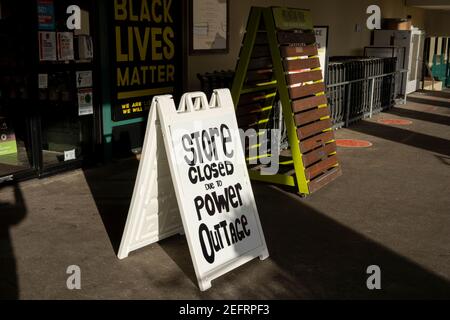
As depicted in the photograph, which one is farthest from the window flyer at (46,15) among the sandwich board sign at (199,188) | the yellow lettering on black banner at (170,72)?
the sandwich board sign at (199,188)

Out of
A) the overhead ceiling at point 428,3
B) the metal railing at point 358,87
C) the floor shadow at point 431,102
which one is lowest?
the floor shadow at point 431,102

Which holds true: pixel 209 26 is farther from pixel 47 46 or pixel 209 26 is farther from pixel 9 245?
pixel 9 245

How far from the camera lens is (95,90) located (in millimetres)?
6309

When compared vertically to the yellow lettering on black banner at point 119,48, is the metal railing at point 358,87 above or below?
below

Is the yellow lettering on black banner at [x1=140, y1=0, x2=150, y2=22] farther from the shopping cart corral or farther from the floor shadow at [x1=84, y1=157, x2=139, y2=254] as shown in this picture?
the shopping cart corral

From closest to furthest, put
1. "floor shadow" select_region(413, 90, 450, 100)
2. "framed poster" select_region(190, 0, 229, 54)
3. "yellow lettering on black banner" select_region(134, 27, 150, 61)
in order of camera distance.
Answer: "yellow lettering on black banner" select_region(134, 27, 150, 61)
"framed poster" select_region(190, 0, 229, 54)
"floor shadow" select_region(413, 90, 450, 100)

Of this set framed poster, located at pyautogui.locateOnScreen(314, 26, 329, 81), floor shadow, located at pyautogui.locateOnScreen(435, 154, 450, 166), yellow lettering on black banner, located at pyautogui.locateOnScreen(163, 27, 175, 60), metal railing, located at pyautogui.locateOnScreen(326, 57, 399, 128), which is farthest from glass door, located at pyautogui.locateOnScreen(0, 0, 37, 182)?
floor shadow, located at pyautogui.locateOnScreen(435, 154, 450, 166)

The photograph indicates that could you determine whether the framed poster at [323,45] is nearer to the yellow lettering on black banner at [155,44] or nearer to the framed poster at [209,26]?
the framed poster at [209,26]

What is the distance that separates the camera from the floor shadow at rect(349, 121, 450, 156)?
8.09 meters

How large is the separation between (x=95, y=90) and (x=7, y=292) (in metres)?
3.50

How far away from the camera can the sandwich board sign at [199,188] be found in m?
3.34

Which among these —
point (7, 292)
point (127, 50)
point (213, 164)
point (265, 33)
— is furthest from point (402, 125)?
point (7, 292)
